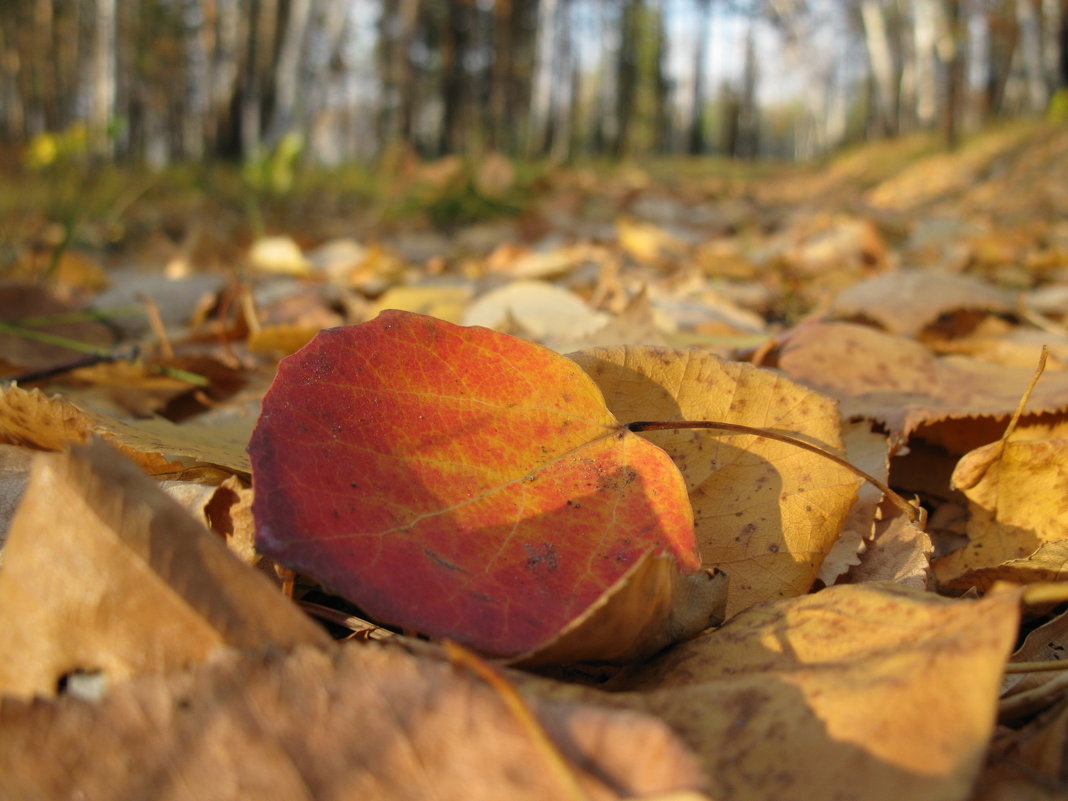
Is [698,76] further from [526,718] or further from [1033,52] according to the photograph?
[526,718]

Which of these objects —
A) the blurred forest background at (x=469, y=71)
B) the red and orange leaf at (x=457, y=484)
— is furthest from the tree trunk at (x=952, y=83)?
the red and orange leaf at (x=457, y=484)

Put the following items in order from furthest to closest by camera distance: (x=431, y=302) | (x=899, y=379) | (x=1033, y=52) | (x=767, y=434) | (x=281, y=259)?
(x=1033, y=52), (x=281, y=259), (x=431, y=302), (x=899, y=379), (x=767, y=434)

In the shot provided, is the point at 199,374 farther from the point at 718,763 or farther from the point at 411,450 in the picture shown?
the point at 718,763

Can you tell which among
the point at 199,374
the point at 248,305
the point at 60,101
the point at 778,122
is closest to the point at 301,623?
the point at 199,374

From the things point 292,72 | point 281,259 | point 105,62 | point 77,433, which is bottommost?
point 281,259

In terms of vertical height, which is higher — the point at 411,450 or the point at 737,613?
the point at 411,450

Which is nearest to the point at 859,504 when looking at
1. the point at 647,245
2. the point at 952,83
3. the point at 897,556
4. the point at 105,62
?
the point at 897,556

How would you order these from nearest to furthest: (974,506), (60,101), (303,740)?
(303,740), (974,506), (60,101)

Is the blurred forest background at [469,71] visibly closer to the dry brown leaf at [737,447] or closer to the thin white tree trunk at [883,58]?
the thin white tree trunk at [883,58]
